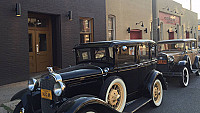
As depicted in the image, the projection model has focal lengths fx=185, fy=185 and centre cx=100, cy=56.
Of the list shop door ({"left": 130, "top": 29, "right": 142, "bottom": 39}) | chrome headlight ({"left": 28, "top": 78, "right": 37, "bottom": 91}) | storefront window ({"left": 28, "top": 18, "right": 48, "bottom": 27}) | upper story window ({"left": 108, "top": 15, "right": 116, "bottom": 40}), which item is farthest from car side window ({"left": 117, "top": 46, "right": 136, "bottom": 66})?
shop door ({"left": 130, "top": 29, "right": 142, "bottom": 39})

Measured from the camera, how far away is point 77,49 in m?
4.48

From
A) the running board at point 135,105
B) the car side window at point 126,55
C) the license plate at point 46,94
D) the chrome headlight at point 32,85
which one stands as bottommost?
the running board at point 135,105

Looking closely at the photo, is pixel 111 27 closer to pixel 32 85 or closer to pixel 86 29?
pixel 86 29

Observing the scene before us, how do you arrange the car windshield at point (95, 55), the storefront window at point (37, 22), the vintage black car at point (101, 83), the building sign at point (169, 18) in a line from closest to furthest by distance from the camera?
the vintage black car at point (101, 83) < the car windshield at point (95, 55) < the storefront window at point (37, 22) < the building sign at point (169, 18)

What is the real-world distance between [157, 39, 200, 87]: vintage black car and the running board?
294 cm

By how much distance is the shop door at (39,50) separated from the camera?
28.3 feet

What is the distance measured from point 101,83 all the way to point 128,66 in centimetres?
87

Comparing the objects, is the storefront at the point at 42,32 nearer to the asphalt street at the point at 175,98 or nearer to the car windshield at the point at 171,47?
the asphalt street at the point at 175,98

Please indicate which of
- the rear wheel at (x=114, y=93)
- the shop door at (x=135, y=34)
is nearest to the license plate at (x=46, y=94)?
the rear wheel at (x=114, y=93)

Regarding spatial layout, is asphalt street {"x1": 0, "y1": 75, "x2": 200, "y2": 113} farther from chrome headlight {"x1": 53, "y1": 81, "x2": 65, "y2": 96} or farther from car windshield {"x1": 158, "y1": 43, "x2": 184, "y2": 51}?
chrome headlight {"x1": 53, "y1": 81, "x2": 65, "y2": 96}

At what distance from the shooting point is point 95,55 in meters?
4.12

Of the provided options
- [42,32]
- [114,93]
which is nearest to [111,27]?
[42,32]

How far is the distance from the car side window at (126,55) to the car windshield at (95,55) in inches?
9.2

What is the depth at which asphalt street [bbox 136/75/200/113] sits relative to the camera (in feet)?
14.7
